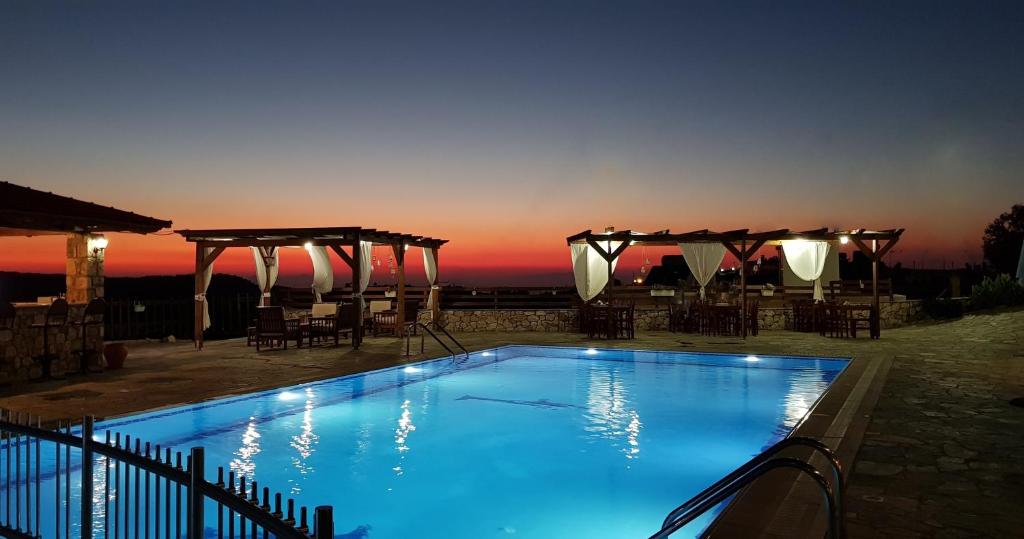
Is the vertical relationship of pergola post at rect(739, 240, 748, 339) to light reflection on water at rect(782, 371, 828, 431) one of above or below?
above

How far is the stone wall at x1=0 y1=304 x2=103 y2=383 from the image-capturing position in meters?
8.34

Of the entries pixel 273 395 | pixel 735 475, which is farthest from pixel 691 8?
pixel 735 475

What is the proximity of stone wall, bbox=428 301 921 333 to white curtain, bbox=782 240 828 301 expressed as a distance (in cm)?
194

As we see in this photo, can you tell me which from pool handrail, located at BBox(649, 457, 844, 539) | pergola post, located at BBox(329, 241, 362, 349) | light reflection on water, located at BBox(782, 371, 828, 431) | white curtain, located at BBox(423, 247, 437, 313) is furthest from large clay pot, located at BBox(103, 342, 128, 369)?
light reflection on water, located at BBox(782, 371, 828, 431)

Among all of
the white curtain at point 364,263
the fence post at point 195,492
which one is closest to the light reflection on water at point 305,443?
the fence post at point 195,492

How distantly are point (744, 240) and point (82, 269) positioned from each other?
47.4ft

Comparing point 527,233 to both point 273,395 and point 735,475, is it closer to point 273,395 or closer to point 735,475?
point 273,395

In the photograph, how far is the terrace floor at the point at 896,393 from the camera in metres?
3.44

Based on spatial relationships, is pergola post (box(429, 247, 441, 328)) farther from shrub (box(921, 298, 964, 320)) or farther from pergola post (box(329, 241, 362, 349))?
shrub (box(921, 298, 964, 320))

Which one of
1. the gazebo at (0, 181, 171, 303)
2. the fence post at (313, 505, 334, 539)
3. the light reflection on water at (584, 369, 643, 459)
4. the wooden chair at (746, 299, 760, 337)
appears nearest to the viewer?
the fence post at (313, 505, 334, 539)

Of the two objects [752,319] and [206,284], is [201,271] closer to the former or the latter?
[206,284]

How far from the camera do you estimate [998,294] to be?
17438 mm

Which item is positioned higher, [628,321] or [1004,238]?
[1004,238]

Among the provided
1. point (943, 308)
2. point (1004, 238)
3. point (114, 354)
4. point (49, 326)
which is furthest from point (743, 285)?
point (1004, 238)
